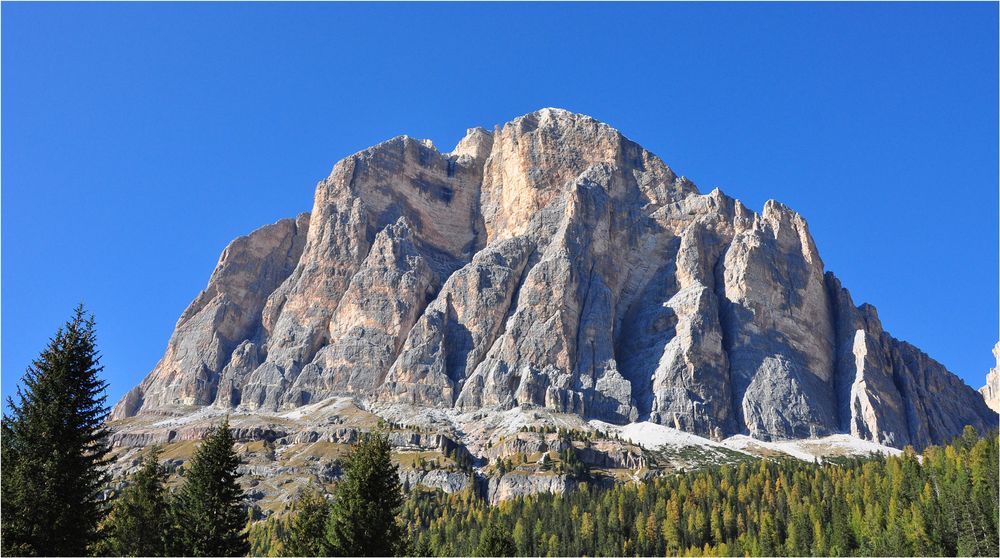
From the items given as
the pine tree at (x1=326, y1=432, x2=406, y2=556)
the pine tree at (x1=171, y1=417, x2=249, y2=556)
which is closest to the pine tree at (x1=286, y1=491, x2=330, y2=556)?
the pine tree at (x1=171, y1=417, x2=249, y2=556)

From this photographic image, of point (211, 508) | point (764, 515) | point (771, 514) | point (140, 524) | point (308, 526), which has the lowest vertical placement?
point (140, 524)

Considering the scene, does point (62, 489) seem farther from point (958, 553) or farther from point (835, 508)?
point (835, 508)

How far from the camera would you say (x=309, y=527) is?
207 ft

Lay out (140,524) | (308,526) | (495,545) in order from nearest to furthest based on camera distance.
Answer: (140,524), (308,526), (495,545)

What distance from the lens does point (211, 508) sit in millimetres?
52875

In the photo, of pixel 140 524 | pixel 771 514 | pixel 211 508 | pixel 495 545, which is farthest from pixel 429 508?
pixel 211 508

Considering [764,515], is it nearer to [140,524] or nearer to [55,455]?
[140,524]

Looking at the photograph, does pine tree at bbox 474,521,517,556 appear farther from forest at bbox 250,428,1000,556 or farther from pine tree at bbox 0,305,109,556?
pine tree at bbox 0,305,109,556

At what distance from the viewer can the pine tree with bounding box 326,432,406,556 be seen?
49.8 metres

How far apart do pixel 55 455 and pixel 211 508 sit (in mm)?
14010

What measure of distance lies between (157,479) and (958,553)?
102 m

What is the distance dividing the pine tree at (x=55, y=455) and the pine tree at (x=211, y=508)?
32.2 feet

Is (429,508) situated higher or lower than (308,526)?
higher

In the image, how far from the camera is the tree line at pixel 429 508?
135 feet
